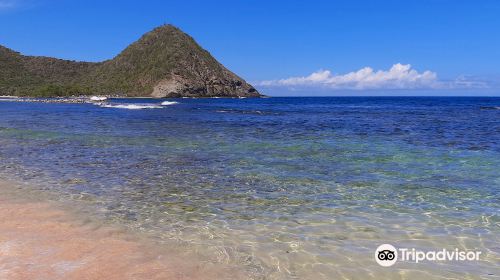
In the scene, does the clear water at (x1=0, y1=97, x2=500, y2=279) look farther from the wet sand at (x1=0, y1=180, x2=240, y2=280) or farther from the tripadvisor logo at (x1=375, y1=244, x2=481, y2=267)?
the wet sand at (x1=0, y1=180, x2=240, y2=280)

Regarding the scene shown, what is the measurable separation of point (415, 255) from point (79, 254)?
5.88m

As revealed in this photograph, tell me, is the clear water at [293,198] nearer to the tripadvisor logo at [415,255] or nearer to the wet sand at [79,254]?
the tripadvisor logo at [415,255]

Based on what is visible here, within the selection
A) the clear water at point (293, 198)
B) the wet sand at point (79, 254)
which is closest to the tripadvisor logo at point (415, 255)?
the clear water at point (293, 198)

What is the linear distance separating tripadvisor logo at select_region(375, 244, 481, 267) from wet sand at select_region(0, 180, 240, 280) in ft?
8.97

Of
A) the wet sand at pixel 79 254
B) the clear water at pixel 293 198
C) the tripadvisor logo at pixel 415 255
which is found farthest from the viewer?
the clear water at pixel 293 198

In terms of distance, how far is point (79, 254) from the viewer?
23.0 ft

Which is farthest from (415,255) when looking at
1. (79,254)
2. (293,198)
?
(79,254)

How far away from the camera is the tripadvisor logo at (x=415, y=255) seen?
7.21 meters

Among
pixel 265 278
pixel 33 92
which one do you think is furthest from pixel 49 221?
pixel 33 92

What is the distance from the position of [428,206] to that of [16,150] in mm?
18868

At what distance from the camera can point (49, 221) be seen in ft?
29.4

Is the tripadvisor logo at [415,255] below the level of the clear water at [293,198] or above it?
below

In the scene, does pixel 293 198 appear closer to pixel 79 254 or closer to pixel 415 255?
pixel 415 255

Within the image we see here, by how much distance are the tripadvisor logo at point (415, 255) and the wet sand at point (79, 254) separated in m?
2.73
